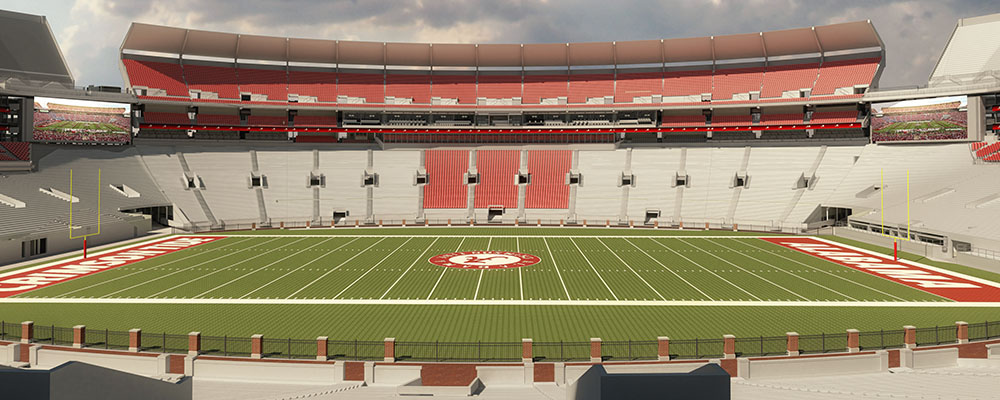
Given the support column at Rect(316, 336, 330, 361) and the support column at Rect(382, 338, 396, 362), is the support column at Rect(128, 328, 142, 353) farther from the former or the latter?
the support column at Rect(382, 338, 396, 362)

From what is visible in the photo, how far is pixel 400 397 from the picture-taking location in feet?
31.1

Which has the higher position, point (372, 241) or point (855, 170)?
point (855, 170)

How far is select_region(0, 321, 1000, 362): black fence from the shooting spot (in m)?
15.5

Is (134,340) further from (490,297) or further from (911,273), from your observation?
(911,273)

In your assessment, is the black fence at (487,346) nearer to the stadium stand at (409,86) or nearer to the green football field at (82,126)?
the green football field at (82,126)

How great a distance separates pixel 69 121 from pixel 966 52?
80.9 meters

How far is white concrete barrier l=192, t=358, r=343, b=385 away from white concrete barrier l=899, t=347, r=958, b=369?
49.2ft

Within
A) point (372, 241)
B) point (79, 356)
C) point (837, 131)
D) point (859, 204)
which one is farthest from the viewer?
point (837, 131)

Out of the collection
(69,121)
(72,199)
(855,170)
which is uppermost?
(69,121)

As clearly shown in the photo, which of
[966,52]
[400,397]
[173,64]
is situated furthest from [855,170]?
[173,64]

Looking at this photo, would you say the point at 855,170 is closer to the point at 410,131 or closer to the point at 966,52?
the point at 966,52

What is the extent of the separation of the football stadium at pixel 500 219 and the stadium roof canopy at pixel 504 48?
11.6 inches

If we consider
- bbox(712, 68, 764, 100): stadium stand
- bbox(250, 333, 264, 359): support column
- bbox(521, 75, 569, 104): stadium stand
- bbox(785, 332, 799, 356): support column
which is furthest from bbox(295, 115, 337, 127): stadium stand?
bbox(785, 332, 799, 356): support column

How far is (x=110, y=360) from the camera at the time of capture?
1511cm
